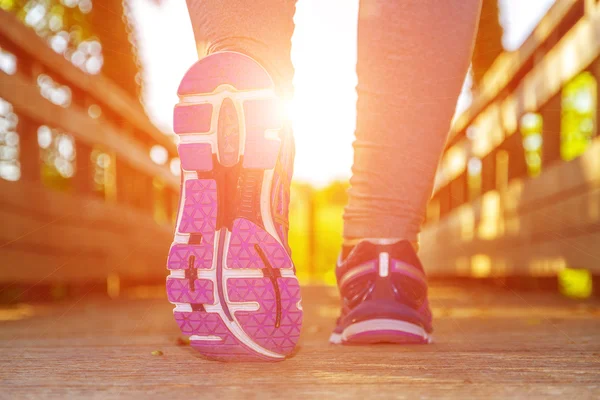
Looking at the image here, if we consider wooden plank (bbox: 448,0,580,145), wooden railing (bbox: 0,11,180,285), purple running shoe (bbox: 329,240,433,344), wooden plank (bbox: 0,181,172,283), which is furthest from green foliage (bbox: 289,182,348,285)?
purple running shoe (bbox: 329,240,433,344)

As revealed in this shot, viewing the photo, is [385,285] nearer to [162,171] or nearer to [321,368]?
[321,368]

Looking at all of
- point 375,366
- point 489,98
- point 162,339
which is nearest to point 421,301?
point 375,366

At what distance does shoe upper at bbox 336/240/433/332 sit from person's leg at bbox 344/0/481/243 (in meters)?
0.04

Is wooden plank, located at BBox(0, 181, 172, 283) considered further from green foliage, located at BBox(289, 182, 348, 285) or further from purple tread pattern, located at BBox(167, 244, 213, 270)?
green foliage, located at BBox(289, 182, 348, 285)

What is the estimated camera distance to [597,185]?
2.80m

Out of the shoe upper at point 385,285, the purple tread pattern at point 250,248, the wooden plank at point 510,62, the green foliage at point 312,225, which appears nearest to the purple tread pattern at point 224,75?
the purple tread pattern at point 250,248

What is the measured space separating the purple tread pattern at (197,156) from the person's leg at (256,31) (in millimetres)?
192

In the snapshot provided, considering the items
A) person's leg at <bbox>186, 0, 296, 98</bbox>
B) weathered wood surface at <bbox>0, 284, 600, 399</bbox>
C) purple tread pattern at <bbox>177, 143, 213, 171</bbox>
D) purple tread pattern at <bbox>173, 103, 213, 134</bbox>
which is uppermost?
person's leg at <bbox>186, 0, 296, 98</bbox>

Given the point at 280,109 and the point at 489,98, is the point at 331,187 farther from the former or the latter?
the point at 280,109

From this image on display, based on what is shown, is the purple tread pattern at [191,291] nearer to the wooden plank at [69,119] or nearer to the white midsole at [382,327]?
the white midsole at [382,327]

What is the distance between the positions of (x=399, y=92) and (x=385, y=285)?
37 cm

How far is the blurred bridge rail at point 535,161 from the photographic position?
2965 mm

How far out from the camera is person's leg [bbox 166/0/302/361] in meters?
1.12

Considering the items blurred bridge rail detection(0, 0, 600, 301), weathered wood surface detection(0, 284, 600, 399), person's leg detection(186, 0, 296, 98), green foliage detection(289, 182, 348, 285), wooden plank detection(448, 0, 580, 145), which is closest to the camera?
weathered wood surface detection(0, 284, 600, 399)
